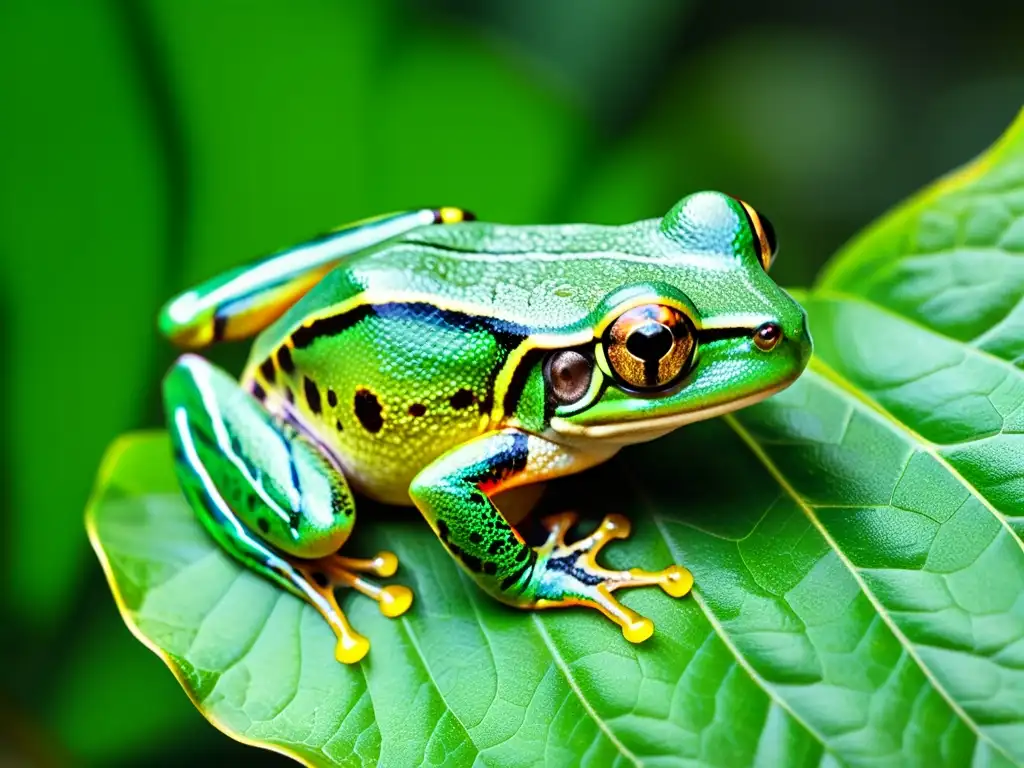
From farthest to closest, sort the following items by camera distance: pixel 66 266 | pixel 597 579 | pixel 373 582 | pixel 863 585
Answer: pixel 66 266 < pixel 373 582 < pixel 597 579 < pixel 863 585

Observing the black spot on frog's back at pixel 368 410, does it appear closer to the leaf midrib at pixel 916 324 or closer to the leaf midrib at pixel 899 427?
the leaf midrib at pixel 899 427

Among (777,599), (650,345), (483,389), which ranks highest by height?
(650,345)

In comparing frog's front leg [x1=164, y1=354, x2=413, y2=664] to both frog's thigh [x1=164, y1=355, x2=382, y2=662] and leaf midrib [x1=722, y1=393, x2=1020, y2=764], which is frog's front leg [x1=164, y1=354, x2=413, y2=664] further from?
leaf midrib [x1=722, y1=393, x2=1020, y2=764]

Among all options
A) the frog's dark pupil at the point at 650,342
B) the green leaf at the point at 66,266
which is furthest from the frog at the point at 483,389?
the green leaf at the point at 66,266

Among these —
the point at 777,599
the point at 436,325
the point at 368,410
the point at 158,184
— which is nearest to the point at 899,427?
the point at 777,599

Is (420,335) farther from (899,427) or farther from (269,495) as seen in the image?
(899,427)

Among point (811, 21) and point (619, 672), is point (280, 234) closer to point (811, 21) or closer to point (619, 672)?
point (619, 672)
